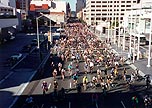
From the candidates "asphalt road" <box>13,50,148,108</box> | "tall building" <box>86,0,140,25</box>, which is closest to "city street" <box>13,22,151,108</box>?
"asphalt road" <box>13,50,148,108</box>

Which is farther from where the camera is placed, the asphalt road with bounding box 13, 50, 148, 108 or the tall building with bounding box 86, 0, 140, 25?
the tall building with bounding box 86, 0, 140, 25

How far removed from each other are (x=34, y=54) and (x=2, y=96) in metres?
25.2

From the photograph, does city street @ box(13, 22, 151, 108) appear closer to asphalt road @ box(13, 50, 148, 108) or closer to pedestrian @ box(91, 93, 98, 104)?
asphalt road @ box(13, 50, 148, 108)

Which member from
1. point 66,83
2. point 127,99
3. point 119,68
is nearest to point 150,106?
point 127,99

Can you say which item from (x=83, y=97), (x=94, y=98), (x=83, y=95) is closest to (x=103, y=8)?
(x=83, y=95)

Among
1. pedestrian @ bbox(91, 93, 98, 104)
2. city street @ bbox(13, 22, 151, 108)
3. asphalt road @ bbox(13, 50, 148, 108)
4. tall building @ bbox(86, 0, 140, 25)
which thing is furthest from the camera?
tall building @ bbox(86, 0, 140, 25)

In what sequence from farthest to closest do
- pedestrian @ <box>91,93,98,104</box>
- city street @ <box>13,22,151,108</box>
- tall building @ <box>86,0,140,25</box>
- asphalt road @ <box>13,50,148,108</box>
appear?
tall building @ <box>86,0,140,25</box>, pedestrian @ <box>91,93,98,104</box>, city street @ <box>13,22,151,108</box>, asphalt road @ <box>13,50,148,108</box>

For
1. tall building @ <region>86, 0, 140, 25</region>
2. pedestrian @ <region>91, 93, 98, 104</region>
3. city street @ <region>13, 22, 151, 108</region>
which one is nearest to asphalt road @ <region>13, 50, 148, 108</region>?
city street @ <region>13, 22, 151, 108</region>

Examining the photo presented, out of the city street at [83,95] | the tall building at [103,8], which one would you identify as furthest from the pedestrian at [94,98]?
the tall building at [103,8]

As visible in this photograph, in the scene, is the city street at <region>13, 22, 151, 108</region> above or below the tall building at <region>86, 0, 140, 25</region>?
below

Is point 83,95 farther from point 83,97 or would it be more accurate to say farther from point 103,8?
point 103,8

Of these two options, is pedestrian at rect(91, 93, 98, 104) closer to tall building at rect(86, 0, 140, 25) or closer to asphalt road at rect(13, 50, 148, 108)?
asphalt road at rect(13, 50, 148, 108)

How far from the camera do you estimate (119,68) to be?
39.8 m

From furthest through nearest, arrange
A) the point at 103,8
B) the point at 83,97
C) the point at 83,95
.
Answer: the point at 103,8, the point at 83,95, the point at 83,97
